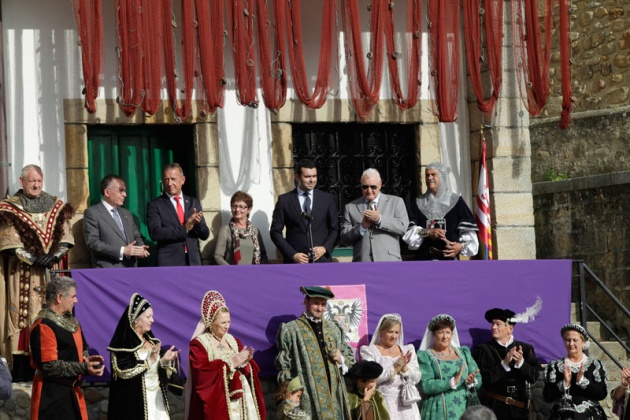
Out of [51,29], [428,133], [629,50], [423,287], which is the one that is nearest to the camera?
[423,287]

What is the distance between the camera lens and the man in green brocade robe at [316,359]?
11.2 meters

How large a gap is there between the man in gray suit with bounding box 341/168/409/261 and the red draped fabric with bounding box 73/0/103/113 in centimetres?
251

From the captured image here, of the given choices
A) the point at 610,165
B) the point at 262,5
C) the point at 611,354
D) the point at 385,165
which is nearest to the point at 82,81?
the point at 262,5

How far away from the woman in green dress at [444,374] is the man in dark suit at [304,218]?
4.71 ft

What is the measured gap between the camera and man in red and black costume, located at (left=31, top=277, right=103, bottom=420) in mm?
10367

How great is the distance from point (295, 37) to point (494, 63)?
6.78 feet

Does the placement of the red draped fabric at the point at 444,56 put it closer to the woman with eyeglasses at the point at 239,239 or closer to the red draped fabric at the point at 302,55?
the red draped fabric at the point at 302,55

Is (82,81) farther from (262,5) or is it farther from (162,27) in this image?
(262,5)

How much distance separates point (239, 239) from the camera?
12961 millimetres

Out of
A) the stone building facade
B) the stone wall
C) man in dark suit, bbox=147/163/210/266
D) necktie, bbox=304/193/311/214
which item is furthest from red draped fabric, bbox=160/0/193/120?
the stone wall

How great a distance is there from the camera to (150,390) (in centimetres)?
1059

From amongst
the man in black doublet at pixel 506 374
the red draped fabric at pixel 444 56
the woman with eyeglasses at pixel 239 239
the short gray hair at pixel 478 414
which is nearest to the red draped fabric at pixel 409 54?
the red draped fabric at pixel 444 56

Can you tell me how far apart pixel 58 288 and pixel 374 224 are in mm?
3322

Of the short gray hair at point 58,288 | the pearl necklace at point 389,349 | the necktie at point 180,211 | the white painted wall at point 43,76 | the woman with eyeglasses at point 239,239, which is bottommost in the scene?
the pearl necklace at point 389,349
